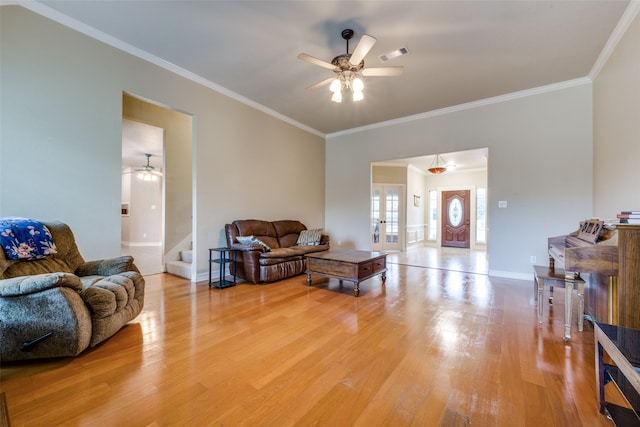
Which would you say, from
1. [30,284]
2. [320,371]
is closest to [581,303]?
[320,371]

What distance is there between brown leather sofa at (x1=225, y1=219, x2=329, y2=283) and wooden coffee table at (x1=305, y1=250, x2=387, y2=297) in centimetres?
51

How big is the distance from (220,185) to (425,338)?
12.3ft

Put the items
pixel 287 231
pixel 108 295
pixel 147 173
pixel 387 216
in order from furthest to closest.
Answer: pixel 147 173
pixel 387 216
pixel 287 231
pixel 108 295

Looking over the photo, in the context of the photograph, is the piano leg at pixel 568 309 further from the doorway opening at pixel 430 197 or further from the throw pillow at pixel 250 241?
the doorway opening at pixel 430 197

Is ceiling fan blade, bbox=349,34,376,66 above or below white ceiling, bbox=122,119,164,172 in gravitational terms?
below

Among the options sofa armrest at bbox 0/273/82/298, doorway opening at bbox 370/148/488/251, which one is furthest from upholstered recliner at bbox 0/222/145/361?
doorway opening at bbox 370/148/488/251

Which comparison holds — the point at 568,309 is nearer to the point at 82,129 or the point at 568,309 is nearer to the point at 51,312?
the point at 51,312

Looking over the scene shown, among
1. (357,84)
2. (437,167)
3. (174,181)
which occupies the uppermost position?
(357,84)

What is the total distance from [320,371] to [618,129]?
4256mm

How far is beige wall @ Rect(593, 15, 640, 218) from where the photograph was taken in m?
2.68

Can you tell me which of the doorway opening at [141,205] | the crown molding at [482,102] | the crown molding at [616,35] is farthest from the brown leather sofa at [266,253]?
the doorway opening at [141,205]

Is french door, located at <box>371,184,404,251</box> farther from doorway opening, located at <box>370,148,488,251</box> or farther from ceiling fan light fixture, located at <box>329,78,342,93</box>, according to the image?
ceiling fan light fixture, located at <box>329,78,342,93</box>

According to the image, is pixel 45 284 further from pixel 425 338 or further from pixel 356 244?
pixel 356 244

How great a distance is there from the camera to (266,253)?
413 cm
